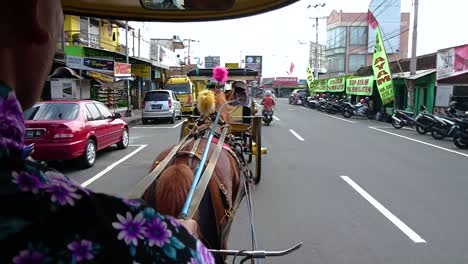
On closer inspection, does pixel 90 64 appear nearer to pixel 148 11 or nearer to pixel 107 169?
pixel 107 169

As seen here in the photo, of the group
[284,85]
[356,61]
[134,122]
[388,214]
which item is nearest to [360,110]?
[134,122]

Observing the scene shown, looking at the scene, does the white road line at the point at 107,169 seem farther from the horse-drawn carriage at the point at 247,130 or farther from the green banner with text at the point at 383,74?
the green banner with text at the point at 383,74

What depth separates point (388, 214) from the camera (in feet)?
19.6

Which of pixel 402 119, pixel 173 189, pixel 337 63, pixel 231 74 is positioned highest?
pixel 337 63

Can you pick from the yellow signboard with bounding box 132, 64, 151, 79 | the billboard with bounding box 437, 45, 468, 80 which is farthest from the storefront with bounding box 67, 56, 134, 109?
the billboard with bounding box 437, 45, 468, 80

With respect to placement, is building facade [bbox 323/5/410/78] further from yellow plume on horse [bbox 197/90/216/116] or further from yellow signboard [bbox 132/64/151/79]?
yellow plume on horse [bbox 197/90/216/116]

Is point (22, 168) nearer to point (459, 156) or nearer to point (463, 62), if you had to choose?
point (459, 156)

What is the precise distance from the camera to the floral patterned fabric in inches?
28.4

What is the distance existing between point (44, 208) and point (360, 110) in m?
26.5

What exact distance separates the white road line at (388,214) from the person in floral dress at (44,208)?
186 inches

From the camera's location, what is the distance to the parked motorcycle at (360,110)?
1015 inches

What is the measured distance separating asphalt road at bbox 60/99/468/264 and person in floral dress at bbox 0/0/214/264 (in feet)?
12.2

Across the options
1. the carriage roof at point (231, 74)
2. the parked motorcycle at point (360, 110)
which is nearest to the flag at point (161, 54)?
the parked motorcycle at point (360, 110)

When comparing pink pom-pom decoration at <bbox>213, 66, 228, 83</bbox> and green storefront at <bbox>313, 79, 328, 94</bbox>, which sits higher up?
green storefront at <bbox>313, 79, 328, 94</bbox>
